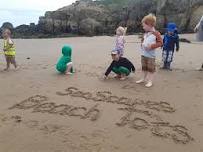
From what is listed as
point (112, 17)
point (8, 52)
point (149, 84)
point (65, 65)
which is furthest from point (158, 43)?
point (112, 17)

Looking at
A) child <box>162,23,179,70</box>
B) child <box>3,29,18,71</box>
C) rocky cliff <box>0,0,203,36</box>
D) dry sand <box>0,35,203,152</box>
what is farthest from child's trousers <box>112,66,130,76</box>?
rocky cliff <box>0,0,203,36</box>

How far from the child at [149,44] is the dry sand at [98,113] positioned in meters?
0.26

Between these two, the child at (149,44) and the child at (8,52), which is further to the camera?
the child at (8,52)

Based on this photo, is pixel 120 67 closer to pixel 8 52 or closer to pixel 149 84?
pixel 149 84

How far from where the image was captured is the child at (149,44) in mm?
7660

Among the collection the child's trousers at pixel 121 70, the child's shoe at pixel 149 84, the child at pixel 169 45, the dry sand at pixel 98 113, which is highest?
the child at pixel 169 45

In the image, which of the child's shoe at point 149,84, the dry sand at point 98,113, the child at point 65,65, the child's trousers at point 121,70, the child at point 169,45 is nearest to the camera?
the dry sand at point 98,113

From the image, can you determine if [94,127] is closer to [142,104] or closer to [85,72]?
[142,104]

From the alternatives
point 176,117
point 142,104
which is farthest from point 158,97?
point 176,117

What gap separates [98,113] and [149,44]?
86.6 inches

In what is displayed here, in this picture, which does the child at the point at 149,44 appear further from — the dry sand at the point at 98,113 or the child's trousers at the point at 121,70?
the child's trousers at the point at 121,70

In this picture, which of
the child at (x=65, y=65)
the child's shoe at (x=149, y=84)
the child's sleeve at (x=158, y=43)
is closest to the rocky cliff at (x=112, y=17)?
the child at (x=65, y=65)

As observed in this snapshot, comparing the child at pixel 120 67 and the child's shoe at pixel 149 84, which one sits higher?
the child at pixel 120 67

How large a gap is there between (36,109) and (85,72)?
2729 millimetres
